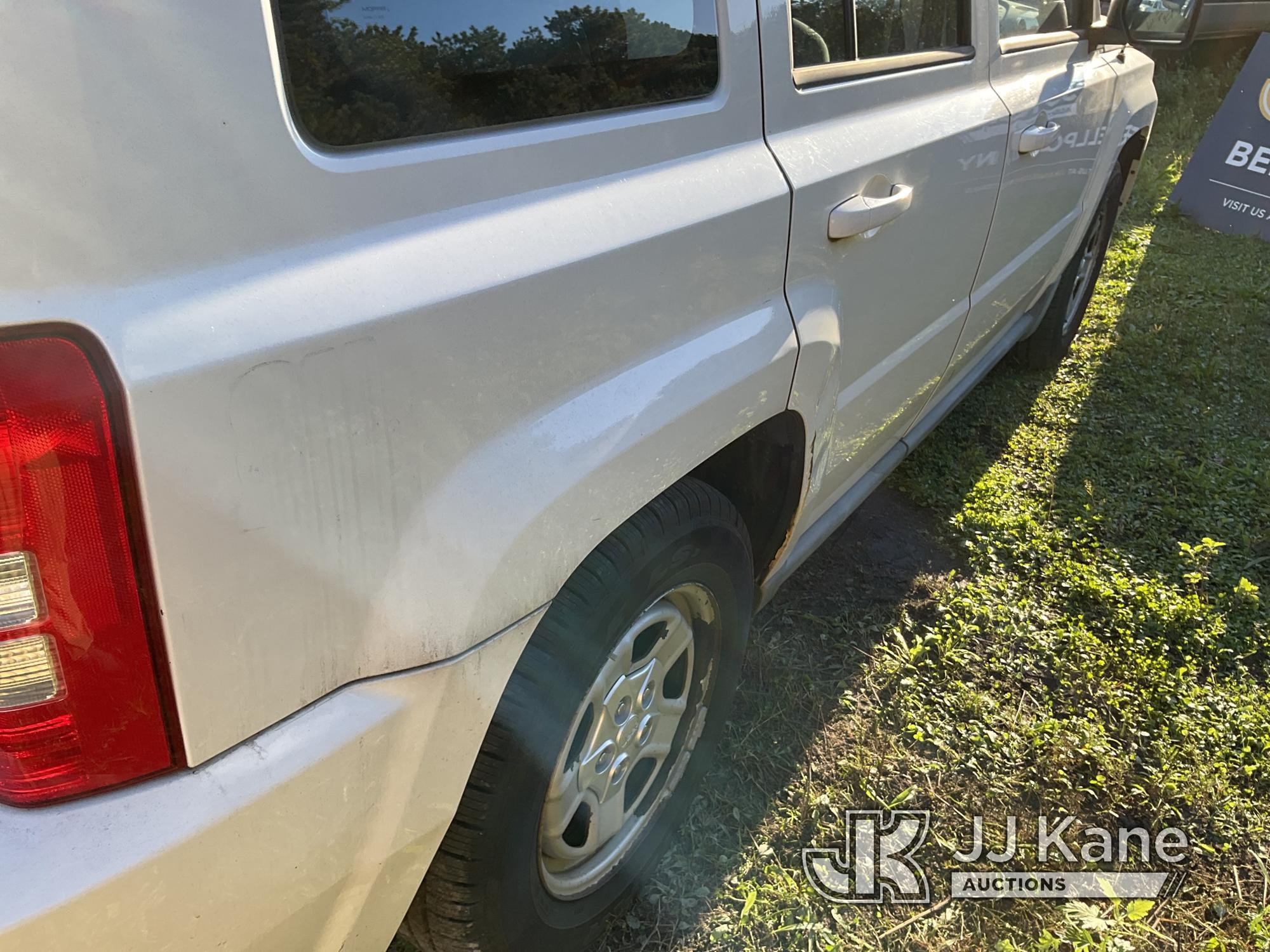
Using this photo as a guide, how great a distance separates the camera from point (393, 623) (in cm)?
103

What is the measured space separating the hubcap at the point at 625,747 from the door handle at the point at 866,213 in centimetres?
71

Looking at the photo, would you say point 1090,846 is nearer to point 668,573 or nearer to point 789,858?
point 789,858

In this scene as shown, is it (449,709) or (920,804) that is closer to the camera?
(449,709)

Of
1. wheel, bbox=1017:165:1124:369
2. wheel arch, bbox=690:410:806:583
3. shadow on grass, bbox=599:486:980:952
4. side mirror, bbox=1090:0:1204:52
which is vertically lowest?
shadow on grass, bbox=599:486:980:952

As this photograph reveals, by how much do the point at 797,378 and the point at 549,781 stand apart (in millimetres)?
818

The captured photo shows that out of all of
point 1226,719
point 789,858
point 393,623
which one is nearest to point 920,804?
point 789,858

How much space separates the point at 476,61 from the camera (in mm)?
1096

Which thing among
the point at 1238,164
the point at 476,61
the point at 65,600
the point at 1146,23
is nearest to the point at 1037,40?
the point at 1146,23

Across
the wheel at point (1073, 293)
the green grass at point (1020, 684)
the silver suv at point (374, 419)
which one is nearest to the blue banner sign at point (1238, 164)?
the wheel at point (1073, 293)

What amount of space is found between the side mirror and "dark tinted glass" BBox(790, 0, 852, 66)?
2066 millimetres

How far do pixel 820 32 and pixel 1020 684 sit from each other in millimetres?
1808

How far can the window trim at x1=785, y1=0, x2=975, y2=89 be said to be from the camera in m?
1.64

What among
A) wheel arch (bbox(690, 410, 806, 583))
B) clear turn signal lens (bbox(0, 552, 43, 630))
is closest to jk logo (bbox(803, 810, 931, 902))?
wheel arch (bbox(690, 410, 806, 583))

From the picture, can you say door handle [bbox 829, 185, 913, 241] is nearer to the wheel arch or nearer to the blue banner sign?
the wheel arch
